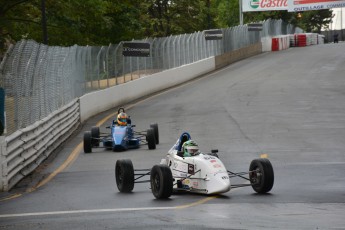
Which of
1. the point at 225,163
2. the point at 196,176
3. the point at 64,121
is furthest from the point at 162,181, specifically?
the point at 64,121

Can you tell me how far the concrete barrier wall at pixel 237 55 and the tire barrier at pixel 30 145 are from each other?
1348 inches

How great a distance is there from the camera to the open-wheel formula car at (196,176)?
49.1 ft

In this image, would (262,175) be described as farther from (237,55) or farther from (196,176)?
(237,55)

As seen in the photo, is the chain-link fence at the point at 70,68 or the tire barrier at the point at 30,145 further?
the chain-link fence at the point at 70,68

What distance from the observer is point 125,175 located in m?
16.2

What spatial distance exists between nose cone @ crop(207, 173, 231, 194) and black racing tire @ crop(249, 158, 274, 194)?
2.06 feet

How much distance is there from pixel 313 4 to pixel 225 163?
63.2 meters

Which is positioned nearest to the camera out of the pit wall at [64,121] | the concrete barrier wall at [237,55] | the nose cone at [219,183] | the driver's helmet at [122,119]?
the nose cone at [219,183]

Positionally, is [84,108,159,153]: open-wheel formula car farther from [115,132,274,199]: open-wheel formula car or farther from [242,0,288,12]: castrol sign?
[242,0,288,12]: castrol sign

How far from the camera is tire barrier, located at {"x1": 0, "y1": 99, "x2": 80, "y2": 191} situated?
1775 cm

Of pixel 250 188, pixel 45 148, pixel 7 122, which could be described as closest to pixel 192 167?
pixel 250 188

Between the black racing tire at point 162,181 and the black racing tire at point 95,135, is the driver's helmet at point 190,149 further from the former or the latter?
the black racing tire at point 95,135

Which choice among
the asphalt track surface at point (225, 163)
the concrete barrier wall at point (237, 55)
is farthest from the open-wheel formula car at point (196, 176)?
the concrete barrier wall at point (237, 55)

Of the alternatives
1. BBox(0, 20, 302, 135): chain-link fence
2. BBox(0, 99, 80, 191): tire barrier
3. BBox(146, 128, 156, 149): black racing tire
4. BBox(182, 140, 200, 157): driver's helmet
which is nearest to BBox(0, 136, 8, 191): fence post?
BBox(0, 99, 80, 191): tire barrier
